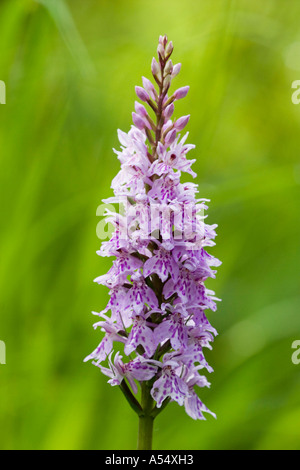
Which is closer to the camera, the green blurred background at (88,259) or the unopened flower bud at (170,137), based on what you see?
the unopened flower bud at (170,137)

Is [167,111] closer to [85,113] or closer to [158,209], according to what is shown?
[158,209]

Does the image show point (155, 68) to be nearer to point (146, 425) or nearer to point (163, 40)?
point (163, 40)

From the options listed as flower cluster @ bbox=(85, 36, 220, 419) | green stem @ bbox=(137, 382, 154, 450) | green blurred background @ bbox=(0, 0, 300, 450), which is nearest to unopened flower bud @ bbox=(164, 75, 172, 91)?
flower cluster @ bbox=(85, 36, 220, 419)

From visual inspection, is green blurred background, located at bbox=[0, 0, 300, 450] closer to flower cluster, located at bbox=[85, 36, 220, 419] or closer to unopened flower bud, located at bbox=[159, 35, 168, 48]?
flower cluster, located at bbox=[85, 36, 220, 419]

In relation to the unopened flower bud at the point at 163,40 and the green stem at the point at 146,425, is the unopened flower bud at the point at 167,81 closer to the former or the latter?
the unopened flower bud at the point at 163,40

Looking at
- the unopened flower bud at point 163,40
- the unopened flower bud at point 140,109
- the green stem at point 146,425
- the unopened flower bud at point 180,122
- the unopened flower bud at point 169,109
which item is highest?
the unopened flower bud at point 163,40

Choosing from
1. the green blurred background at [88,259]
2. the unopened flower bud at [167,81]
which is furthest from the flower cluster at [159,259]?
the green blurred background at [88,259]

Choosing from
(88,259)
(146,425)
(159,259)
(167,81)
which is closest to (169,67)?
(167,81)
